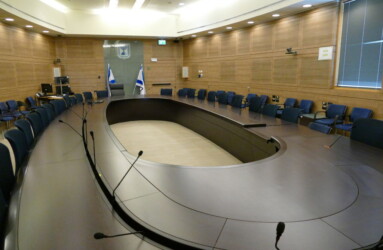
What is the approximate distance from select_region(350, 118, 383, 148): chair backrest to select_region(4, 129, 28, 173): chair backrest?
13.4 ft

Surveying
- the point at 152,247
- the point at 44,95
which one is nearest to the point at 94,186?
the point at 152,247

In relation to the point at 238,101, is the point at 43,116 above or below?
below

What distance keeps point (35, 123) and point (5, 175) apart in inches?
74.4

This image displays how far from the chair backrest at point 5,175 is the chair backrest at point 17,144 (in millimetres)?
275

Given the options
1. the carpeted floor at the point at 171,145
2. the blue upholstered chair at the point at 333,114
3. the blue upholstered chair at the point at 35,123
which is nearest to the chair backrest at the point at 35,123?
the blue upholstered chair at the point at 35,123

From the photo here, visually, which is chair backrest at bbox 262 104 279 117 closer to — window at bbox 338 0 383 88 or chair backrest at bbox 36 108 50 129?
window at bbox 338 0 383 88

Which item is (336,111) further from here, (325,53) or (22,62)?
(22,62)

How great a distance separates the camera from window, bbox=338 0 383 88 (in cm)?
523

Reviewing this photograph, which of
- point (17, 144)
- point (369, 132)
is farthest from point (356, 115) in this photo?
point (17, 144)

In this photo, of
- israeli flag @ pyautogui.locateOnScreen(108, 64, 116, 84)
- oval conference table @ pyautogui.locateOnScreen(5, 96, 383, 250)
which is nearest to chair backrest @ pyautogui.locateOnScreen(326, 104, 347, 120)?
oval conference table @ pyautogui.locateOnScreen(5, 96, 383, 250)

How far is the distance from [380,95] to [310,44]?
7.50 ft

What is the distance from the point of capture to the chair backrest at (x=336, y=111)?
18.8ft

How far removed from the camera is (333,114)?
19.4 feet

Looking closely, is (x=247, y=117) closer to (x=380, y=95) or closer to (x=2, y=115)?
(x=380, y=95)
